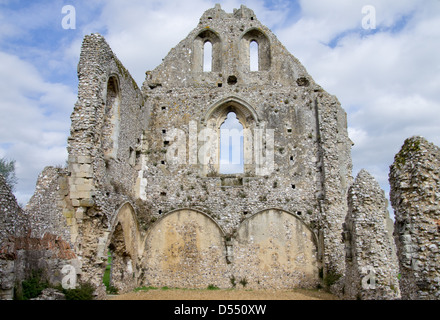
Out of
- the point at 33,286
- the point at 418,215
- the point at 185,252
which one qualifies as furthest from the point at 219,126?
the point at 418,215

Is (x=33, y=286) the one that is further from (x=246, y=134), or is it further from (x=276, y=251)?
(x=246, y=134)

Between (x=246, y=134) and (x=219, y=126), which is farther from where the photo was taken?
(x=219, y=126)

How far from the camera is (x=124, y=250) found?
1266cm

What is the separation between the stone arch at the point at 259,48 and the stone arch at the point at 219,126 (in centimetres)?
180

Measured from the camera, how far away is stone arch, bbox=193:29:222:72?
649 inches

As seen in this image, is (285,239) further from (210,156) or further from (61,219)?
(61,219)

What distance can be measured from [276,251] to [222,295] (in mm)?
2914

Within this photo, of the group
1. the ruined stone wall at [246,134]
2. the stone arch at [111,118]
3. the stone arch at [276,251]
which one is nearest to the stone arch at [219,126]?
the ruined stone wall at [246,134]

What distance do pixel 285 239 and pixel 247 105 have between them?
5.44 metres

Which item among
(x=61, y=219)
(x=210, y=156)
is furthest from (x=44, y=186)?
(x=210, y=156)

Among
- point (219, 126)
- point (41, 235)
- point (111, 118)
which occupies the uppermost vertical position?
point (219, 126)

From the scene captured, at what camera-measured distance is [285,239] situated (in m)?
13.8

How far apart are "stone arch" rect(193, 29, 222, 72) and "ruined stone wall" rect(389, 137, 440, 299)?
10628 millimetres

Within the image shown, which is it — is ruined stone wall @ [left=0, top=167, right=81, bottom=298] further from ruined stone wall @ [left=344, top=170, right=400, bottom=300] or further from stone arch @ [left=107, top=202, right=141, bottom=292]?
ruined stone wall @ [left=344, top=170, right=400, bottom=300]
